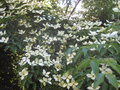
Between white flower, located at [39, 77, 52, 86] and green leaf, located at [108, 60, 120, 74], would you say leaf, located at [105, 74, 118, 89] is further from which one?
white flower, located at [39, 77, 52, 86]

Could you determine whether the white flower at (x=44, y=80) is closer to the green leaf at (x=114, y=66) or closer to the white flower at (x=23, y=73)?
the white flower at (x=23, y=73)

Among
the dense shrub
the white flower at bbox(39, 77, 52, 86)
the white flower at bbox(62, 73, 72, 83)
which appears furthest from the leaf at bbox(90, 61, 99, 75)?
the white flower at bbox(39, 77, 52, 86)

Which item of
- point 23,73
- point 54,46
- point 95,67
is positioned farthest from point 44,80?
point 95,67

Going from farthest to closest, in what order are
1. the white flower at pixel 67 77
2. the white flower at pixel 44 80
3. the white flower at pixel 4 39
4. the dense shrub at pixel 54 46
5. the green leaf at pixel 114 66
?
the white flower at pixel 4 39, the white flower at pixel 44 80, the white flower at pixel 67 77, the dense shrub at pixel 54 46, the green leaf at pixel 114 66

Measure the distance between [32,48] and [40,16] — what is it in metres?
0.45

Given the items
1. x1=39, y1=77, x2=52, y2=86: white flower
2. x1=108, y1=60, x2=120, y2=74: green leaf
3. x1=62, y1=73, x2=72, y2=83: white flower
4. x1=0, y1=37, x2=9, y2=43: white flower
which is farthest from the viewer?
x1=0, y1=37, x2=9, y2=43: white flower

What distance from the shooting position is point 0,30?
81.4 inches

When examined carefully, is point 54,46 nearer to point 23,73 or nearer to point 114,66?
point 23,73

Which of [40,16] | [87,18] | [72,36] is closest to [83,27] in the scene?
[72,36]

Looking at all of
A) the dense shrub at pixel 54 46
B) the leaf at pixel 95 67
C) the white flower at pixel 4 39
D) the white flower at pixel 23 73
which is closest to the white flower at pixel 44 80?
the dense shrub at pixel 54 46

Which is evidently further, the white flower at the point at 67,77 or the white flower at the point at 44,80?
the white flower at the point at 44,80

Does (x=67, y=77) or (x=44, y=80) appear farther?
(x=44, y=80)

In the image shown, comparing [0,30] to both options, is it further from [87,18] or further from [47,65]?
[87,18]

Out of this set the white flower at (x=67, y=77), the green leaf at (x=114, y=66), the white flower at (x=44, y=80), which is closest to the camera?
the green leaf at (x=114, y=66)
